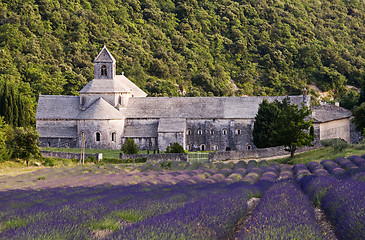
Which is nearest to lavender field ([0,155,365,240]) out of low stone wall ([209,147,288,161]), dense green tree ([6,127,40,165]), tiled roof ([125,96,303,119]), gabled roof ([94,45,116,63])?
low stone wall ([209,147,288,161])

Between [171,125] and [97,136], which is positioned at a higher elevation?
[171,125]

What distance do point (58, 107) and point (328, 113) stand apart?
1390 inches

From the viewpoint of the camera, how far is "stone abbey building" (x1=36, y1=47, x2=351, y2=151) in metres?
52.6

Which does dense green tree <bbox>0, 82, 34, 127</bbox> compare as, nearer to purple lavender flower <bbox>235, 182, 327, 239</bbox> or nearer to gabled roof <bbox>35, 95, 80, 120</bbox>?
gabled roof <bbox>35, 95, 80, 120</bbox>

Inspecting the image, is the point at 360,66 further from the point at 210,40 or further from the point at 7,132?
the point at 7,132

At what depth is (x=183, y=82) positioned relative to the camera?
99375 millimetres

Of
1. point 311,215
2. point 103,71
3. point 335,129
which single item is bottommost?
point 311,215

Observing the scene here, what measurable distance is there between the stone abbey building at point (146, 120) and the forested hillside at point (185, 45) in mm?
16006

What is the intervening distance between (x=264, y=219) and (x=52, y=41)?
297 ft

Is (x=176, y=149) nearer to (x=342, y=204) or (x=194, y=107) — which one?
(x=194, y=107)

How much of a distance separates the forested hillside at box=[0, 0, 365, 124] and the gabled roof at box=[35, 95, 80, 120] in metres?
13.0

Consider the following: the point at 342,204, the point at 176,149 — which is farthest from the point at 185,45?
the point at 342,204

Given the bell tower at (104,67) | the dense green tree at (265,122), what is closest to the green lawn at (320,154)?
the dense green tree at (265,122)

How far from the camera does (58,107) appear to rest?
55.4 metres
